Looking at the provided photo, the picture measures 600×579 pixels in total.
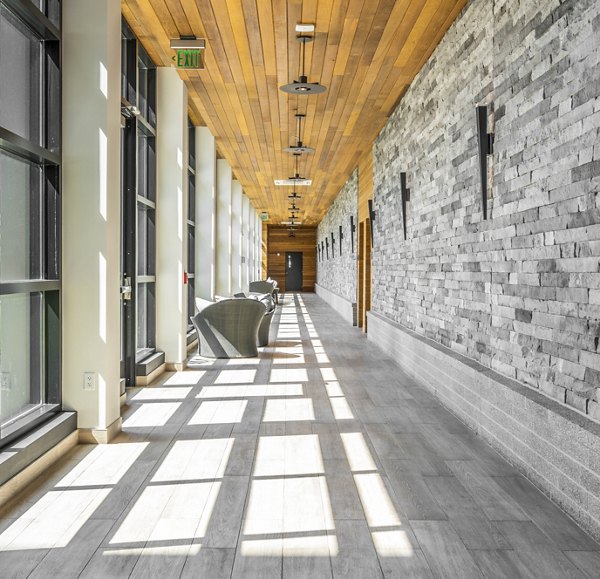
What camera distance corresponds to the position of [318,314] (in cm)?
1628

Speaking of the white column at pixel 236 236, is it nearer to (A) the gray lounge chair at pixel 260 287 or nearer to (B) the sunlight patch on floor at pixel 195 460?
(A) the gray lounge chair at pixel 260 287

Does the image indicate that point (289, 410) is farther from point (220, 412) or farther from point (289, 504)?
point (289, 504)

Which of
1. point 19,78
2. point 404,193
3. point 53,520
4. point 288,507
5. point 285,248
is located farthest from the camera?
point 285,248

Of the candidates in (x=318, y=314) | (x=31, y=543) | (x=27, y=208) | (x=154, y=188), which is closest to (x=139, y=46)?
(x=154, y=188)

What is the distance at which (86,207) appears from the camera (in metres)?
4.18

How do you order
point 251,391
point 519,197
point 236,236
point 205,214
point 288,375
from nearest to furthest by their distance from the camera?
point 519,197
point 251,391
point 288,375
point 205,214
point 236,236

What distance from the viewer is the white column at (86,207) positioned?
415 centimetres

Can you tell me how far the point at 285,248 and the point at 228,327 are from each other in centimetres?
2251

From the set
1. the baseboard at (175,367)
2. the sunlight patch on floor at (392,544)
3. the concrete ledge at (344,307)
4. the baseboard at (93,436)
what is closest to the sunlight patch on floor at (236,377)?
the baseboard at (175,367)

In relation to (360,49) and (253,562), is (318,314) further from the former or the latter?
(253,562)

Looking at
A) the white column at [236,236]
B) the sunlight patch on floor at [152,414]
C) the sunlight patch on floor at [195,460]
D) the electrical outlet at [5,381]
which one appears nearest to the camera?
the electrical outlet at [5,381]

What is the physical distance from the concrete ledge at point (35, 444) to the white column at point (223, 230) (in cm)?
848

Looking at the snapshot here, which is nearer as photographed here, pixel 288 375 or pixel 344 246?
pixel 288 375

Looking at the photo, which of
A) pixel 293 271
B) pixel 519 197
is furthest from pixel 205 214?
pixel 293 271
